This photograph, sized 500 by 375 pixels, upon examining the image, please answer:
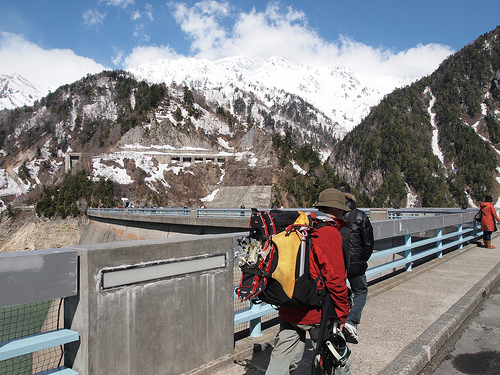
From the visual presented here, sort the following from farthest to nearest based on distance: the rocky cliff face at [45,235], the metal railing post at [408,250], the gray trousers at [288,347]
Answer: the rocky cliff face at [45,235] → the metal railing post at [408,250] → the gray trousers at [288,347]

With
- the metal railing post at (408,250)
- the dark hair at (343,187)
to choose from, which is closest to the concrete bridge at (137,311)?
the dark hair at (343,187)

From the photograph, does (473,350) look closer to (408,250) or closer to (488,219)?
(408,250)

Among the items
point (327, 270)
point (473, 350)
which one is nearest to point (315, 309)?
point (327, 270)

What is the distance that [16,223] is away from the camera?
86.1 meters

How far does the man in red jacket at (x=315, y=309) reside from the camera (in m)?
2.73

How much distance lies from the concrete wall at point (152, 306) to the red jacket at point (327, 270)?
3.86 ft

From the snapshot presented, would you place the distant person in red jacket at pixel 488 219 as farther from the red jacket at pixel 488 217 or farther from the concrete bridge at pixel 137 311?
the concrete bridge at pixel 137 311

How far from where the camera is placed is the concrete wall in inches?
115

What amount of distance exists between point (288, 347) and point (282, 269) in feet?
2.20

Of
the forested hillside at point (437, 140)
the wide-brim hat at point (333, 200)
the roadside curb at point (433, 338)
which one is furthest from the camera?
the forested hillside at point (437, 140)

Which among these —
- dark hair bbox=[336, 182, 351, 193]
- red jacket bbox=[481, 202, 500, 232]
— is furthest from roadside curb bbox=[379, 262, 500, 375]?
red jacket bbox=[481, 202, 500, 232]

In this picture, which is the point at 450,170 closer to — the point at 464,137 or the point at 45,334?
the point at 464,137

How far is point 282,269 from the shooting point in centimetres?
264

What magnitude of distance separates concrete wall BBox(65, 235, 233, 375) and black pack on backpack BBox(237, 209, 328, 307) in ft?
3.24
